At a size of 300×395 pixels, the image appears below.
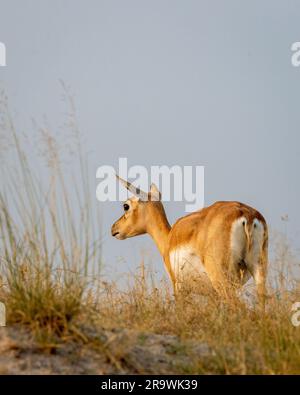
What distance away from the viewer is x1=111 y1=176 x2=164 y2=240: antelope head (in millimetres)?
12945

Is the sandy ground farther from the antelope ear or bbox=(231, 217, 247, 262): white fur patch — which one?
the antelope ear

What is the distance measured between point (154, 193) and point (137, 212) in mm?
470

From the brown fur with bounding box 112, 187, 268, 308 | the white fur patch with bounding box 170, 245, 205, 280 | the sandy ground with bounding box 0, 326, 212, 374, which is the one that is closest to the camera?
the sandy ground with bounding box 0, 326, 212, 374

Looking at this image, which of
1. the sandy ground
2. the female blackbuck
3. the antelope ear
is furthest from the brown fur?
the sandy ground

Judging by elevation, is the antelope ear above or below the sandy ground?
above

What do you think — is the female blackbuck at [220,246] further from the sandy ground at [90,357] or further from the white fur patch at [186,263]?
the sandy ground at [90,357]

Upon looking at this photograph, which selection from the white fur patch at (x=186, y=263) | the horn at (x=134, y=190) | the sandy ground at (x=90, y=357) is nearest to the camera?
the sandy ground at (x=90, y=357)

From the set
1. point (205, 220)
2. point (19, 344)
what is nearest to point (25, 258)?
point (19, 344)

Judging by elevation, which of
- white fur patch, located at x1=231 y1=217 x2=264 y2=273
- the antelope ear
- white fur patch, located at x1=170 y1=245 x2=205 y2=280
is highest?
the antelope ear

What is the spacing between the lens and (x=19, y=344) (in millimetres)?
4734

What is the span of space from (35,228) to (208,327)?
64.5 inches

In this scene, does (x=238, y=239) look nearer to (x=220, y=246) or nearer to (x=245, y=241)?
(x=245, y=241)

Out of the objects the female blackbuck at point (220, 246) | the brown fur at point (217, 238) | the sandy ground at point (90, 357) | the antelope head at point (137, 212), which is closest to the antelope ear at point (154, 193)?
the antelope head at point (137, 212)

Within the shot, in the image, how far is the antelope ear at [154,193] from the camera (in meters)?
13.1
